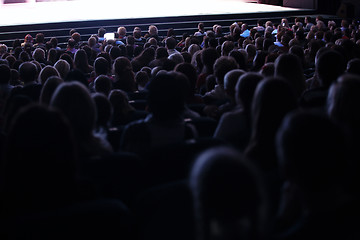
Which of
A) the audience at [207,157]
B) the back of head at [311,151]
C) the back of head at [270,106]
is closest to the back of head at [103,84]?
the audience at [207,157]

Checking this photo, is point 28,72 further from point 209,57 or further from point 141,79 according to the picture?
point 209,57

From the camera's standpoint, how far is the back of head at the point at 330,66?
12.5ft

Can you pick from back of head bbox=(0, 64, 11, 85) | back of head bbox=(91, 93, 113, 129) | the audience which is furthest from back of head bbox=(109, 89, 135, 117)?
back of head bbox=(0, 64, 11, 85)

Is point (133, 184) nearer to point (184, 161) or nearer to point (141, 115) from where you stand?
point (184, 161)

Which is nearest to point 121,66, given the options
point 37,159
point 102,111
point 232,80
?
point 232,80

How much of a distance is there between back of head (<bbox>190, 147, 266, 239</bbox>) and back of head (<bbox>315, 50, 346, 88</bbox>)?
2.95 metres

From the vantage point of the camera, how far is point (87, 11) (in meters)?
16.8

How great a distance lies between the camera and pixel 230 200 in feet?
3.47

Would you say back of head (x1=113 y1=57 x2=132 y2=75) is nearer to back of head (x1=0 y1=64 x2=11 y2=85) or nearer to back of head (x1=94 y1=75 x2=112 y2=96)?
back of head (x1=94 y1=75 x2=112 y2=96)

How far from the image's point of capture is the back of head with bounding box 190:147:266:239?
1.06 metres

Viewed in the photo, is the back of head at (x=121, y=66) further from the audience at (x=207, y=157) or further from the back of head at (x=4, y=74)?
the back of head at (x=4, y=74)

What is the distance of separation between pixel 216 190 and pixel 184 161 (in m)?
1.19

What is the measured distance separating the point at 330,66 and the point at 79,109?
2159 mm

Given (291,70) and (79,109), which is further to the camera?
(291,70)
